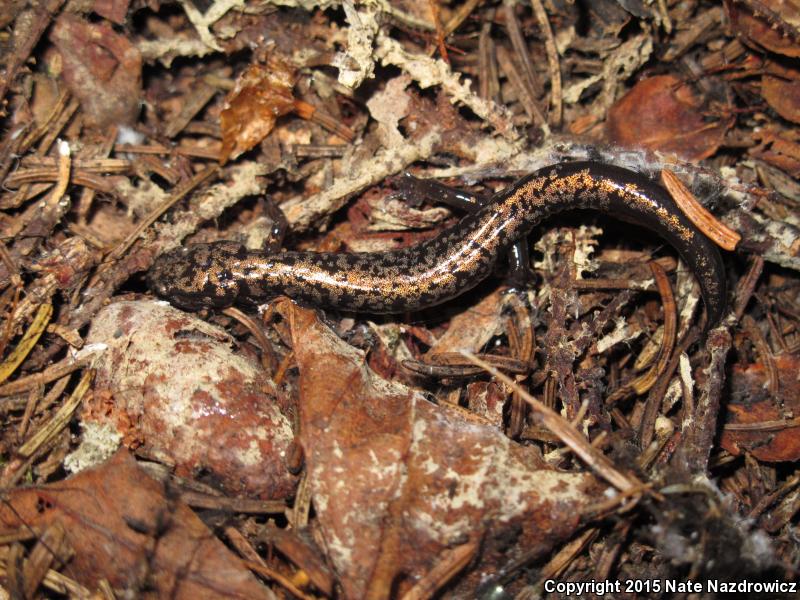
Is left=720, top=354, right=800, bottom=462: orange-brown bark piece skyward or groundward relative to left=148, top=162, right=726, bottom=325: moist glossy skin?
groundward

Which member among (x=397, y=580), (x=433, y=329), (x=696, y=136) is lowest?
(x=397, y=580)

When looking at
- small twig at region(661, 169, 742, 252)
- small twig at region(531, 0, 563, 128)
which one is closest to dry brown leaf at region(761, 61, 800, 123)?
small twig at region(661, 169, 742, 252)

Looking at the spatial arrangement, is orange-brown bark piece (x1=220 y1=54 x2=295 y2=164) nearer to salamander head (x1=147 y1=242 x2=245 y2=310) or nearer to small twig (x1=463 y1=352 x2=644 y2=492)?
salamander head (x1=147 y1=242 x2=245 y2=310)

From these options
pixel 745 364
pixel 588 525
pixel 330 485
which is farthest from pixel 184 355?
pixel 745 364

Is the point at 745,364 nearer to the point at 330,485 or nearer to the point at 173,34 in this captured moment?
the point at 330,485

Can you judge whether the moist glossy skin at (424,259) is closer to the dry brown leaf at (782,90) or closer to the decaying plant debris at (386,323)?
the decaying plant debris at (386,323)

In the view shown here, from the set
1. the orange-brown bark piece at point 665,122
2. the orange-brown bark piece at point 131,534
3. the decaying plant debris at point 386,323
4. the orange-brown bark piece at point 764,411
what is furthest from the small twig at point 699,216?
the orange-brown bark piece at point 131,534
